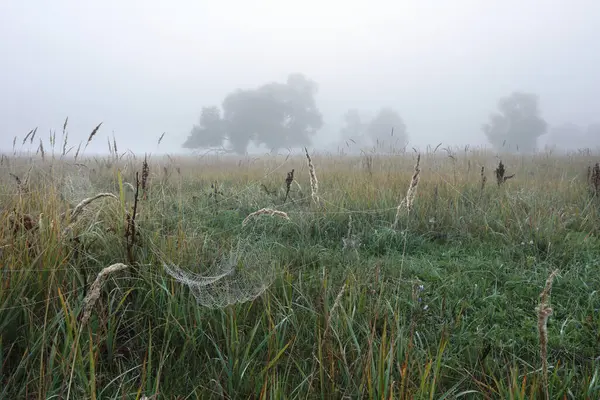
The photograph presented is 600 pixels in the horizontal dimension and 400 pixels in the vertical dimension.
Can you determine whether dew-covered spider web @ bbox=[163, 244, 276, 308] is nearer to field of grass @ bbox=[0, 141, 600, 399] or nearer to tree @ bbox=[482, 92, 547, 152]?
field of grass @ bbox=[0, 141, 600, 399]

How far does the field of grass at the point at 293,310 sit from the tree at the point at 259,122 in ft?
153

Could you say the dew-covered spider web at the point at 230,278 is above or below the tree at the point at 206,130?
below

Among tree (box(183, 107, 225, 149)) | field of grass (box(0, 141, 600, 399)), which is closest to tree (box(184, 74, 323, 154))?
tree (box(183, 107, 225, 149))

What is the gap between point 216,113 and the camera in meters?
55.1

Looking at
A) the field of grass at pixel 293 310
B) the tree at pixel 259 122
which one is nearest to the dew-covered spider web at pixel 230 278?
the field of grass at pixel 293 310

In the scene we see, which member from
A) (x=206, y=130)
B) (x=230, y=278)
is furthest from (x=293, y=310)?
(x=206, y=130)

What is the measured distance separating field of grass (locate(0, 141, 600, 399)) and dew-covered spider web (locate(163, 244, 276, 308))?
14 mm

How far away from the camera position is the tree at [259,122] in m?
52.7

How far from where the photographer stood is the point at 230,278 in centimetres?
229

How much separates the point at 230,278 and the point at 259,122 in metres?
53.0

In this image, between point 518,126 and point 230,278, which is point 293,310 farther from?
point 518,126

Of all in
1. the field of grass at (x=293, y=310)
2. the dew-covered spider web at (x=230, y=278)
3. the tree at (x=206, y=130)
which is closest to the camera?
the field of grass at (x=293, y=310)

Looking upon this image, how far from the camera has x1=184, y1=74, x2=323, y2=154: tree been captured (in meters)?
52.7

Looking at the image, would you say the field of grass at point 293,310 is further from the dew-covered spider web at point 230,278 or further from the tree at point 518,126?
the tree at point 518,126
